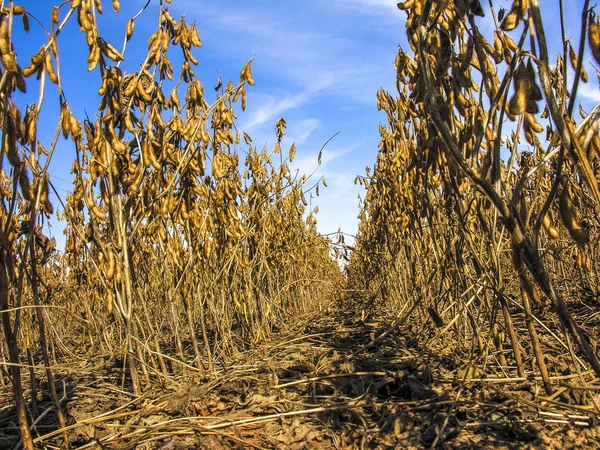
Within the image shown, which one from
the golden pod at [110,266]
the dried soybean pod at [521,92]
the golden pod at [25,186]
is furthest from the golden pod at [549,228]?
the golden pod at [110,266]

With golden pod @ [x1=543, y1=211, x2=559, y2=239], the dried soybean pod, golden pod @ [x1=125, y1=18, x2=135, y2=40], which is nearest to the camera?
the dried soybean pod

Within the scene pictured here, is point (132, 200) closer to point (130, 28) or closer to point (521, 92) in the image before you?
point (130, 28)

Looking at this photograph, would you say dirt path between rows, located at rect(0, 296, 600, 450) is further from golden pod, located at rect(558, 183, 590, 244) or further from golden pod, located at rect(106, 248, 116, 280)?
golden pod, located at rect(558, 183, 590, 244)

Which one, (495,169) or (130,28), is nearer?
(495,169)

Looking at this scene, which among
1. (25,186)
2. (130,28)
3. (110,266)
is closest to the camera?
(25,186)

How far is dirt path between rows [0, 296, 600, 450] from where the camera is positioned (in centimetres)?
172

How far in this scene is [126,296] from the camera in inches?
90.5

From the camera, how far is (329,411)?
208 centimetres

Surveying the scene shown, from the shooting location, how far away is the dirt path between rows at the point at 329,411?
1.72 meters

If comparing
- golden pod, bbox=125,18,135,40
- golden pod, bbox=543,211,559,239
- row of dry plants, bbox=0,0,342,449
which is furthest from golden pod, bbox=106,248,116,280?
golden pod, bbox=543,211,559,239

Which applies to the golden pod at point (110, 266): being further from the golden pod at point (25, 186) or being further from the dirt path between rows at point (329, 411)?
the golden pod at point (25, 186)

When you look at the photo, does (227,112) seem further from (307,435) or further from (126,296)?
(307,435)

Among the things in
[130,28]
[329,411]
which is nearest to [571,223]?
[329,411]

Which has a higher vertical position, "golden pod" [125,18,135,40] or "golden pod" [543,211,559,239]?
"golden pod" [125,18,135,40]
